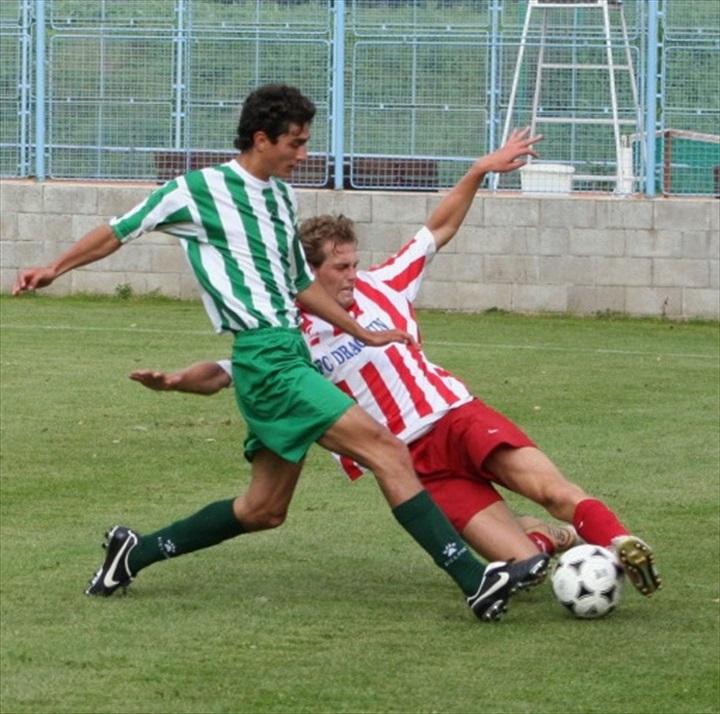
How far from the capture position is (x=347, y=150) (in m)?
19.7

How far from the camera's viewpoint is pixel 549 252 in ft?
61.5

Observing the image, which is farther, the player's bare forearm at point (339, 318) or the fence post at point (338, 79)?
the fence post at point (338, 79)

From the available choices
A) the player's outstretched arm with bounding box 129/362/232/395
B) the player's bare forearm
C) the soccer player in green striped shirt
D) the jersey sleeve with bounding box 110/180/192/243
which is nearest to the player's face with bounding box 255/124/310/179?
the soccer player in green striped shirt

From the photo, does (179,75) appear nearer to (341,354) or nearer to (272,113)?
Answer: (341,354)

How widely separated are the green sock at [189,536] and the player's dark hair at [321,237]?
996mm

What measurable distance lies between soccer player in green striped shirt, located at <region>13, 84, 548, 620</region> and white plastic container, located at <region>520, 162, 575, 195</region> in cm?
1196

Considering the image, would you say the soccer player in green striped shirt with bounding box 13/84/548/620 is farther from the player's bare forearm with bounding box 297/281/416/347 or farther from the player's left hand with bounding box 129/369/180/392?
the player's left hand with bounding box 129/369/180/392

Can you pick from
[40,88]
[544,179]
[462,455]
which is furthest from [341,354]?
[40,88]

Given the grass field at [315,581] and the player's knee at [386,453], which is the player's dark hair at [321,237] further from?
the grass field at [315,581]

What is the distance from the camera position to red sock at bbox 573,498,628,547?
7.14m

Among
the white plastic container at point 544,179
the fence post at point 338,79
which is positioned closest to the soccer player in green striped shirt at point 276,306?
the white plastic container at point 544,179

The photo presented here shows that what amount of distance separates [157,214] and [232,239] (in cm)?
28

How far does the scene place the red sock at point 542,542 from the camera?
25.5 feet

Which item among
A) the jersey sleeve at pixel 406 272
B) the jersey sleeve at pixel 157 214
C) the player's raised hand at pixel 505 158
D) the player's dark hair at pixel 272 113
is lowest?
the jersey sleeve at pixel 406 272
